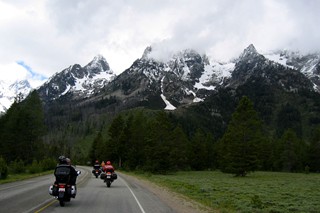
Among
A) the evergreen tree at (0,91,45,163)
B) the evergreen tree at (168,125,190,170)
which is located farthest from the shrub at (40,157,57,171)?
the evergreen tree at (168,125,190,170)

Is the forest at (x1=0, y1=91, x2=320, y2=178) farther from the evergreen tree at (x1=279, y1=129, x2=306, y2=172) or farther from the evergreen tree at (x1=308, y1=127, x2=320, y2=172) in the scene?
the evergreen tree at (x1=308, y1=127, x2=320, y2=172)

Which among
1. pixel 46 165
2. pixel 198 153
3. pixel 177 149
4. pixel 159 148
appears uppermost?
pixel 198 153

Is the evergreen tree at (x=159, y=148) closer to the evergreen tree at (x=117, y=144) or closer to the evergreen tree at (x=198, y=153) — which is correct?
the evergreen tree at (x=117, y=144)

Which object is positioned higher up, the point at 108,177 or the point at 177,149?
the point at 177,149

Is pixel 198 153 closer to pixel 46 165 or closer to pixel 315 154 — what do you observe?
pixel 315 154

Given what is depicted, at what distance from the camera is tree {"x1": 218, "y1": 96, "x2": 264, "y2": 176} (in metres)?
59.4

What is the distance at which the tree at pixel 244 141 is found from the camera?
195 feet

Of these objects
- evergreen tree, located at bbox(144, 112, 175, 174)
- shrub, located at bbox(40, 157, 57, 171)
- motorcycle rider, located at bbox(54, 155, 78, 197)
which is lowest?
motorcycle rider, located at bbox(54, 155, 78, 197)

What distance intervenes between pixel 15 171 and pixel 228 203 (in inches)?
1367

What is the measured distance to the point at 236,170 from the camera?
59688 millimetres

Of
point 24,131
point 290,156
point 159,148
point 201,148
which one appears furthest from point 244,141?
point 290,156

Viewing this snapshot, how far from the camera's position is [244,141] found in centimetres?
5994

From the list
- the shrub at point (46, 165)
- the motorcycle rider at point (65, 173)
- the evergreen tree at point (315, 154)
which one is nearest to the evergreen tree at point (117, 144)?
the shrub at point (46, 165)

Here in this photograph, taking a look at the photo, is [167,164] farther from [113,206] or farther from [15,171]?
[113,206]
